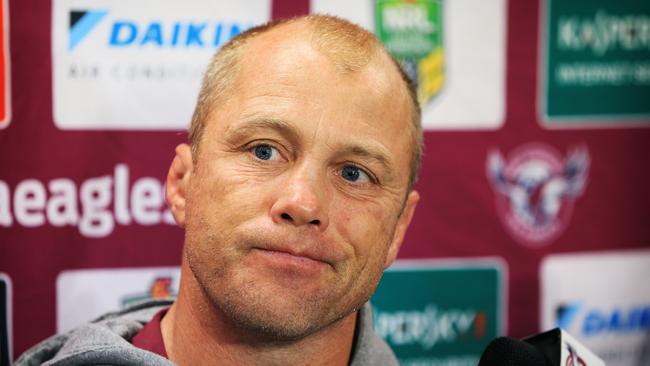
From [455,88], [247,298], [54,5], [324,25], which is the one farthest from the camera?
[455,88]

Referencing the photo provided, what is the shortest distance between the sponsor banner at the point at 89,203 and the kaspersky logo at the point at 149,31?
0.80 ft

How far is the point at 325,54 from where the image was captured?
1.15m

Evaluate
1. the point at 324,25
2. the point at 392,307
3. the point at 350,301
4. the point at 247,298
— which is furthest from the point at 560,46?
the point at 247,298

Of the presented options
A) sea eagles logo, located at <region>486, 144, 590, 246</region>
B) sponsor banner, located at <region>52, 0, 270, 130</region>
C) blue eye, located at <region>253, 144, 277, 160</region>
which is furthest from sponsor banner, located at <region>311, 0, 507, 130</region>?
blue eye, located at <region>253, 144, 277, 160</region>

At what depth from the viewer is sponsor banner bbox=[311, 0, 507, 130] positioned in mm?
1811

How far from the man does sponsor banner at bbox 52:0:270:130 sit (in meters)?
0.46

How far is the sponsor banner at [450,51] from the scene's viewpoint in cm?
181

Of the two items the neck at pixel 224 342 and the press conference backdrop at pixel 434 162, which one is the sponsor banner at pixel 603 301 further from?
the neck at pixel 224 342

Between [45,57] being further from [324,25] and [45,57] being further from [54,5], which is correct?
[324,25]

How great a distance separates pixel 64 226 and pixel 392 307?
2.37ft

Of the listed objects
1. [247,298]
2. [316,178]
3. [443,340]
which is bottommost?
[443,340]


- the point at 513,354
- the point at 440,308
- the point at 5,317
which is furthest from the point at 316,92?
the point at 440,308

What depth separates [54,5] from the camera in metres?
1.57

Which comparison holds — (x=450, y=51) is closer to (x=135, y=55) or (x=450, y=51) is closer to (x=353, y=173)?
(x=135, y=55)
